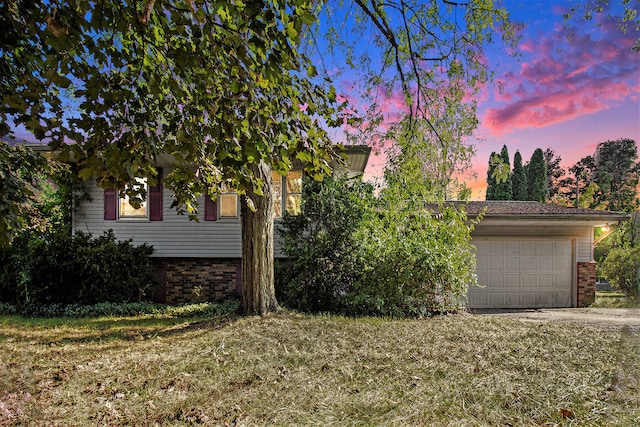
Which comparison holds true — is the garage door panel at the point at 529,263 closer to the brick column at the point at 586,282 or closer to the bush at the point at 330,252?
the brick column at the point at 586,282

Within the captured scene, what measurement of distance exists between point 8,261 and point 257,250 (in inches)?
266

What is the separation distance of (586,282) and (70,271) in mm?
13364

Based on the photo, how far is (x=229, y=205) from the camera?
11219 mm

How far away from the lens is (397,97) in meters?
9.27

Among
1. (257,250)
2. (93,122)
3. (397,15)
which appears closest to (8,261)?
(257,250)

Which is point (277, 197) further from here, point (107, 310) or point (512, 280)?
point (512, 280)

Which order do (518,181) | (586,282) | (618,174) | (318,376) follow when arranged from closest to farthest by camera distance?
(318,376), (586,282), (618,174), (518,181)

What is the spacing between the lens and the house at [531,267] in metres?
11.1

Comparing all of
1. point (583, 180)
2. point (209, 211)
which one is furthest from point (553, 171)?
point (209, 211)

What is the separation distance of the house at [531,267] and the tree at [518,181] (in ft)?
43.2

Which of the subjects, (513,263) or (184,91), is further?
(513,263)

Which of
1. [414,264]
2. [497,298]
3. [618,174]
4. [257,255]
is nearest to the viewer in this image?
[257,255]

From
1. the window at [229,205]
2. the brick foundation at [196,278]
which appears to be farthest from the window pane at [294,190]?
the brick foundation at [196,278]

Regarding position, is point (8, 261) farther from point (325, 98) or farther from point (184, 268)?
point (325, 98)
